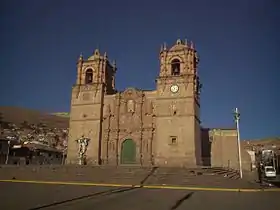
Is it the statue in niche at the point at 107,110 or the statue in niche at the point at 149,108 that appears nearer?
the statue in niche at the point at 149,108

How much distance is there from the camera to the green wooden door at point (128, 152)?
41469 millimetres

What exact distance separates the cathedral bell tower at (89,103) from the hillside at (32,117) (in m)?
64.6

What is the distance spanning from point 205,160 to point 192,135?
12125 mm

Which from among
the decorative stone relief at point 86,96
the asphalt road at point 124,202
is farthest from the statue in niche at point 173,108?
the asphalt road at point 124,202

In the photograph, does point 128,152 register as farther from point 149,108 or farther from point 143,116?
point 149,108

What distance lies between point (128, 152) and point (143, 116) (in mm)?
5116

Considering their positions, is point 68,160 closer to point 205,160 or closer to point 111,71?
point 111,71

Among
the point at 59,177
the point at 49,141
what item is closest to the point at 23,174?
the point at 59,177

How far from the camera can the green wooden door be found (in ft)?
136

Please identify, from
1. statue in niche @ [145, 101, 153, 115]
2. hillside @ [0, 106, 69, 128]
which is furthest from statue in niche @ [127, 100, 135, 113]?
hillside @ [0, 106, 69, 128]

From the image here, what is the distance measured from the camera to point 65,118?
12562 cm

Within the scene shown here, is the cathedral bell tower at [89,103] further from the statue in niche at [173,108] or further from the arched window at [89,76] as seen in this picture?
the statue in niche at [173,108]

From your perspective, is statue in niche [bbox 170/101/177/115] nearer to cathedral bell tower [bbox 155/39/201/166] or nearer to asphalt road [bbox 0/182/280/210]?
cathedral bell tower [bbox 155/39/201/166]

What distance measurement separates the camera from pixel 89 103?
4425 cm
